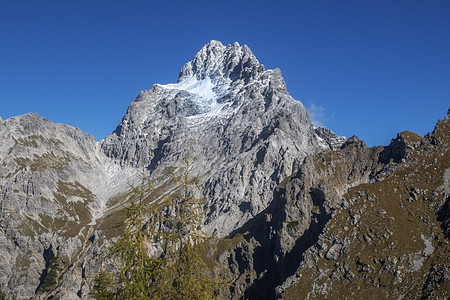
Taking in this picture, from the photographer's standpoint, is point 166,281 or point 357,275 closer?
point 166,281

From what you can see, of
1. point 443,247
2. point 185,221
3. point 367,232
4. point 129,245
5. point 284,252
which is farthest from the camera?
point 284,252

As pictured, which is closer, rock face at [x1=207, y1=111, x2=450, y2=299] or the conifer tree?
the conifer tree

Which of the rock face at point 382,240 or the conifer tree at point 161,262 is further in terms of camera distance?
the rock face at point 382,240

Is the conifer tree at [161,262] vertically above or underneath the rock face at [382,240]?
underneath

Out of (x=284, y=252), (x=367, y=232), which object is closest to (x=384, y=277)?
(x=367, y=232)

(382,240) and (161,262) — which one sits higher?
(382,240)

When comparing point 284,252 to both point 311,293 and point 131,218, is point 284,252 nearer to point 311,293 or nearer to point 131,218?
point 311,293

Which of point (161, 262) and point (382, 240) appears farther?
point (382, 240)

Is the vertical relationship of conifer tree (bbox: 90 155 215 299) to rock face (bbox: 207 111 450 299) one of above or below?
below

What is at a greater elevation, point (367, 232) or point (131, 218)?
point (367, 232)

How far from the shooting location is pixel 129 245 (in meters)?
15.7

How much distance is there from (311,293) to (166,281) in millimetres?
148901

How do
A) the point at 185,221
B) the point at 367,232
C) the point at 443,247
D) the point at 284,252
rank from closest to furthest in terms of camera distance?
the point at 185,221, the point at 443,247, the point at 367,232, the point at 284,252

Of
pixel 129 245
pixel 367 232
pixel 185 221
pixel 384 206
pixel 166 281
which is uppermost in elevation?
pixel 384 206
